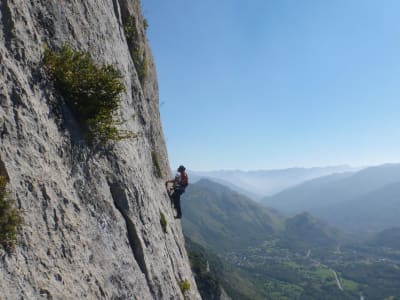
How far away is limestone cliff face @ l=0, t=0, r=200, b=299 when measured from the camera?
6.92 m

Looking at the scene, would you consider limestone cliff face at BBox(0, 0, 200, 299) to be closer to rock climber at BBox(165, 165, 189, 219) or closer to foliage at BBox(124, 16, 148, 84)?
foliage at BBox(124, 16, 148, 84)

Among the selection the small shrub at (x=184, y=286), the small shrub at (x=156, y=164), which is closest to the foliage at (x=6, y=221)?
the small shrub at (x=184, y=286)

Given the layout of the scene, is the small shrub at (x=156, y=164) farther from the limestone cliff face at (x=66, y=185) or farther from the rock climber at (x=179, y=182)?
the limestone cliff face at (x=66, y=185)

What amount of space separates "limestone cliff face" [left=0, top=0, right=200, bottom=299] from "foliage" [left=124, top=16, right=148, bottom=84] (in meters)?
3.43

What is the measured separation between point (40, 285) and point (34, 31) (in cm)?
639

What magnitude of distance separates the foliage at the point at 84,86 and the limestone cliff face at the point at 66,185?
11.4 inches

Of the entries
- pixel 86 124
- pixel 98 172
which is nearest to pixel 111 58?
pixel 86 124

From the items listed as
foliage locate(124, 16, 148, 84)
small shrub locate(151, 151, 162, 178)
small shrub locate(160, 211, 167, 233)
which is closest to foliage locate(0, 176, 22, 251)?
small shrub locate(160, 211, 167, 233)

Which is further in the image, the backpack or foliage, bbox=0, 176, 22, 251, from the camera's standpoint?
the backpack

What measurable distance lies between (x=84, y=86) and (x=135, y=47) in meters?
9.67

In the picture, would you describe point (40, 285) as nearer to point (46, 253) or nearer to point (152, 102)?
point (46, 253)

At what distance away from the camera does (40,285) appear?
6.64 m

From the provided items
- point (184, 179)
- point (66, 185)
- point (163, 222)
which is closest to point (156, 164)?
point (184, 179)

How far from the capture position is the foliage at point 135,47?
57.0 ft
